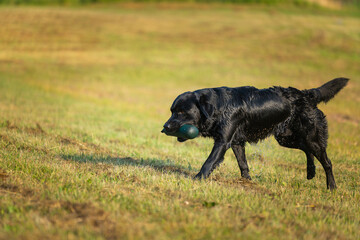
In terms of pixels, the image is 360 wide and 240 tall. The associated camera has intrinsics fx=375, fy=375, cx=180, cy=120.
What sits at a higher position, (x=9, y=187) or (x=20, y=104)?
(x=9, y=187)

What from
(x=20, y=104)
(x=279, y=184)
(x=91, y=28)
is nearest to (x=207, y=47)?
(x=91, y=28)

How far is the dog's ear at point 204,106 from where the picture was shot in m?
5.85

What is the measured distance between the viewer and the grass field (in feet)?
12.6

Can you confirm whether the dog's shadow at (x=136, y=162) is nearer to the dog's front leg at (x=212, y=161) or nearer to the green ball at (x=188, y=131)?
the dog's front leg at (x=212, y=161)

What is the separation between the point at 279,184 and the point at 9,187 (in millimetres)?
4163

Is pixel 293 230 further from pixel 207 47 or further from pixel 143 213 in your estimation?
pixel 207 47

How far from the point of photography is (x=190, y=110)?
5.92 metres

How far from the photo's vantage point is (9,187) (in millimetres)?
4621

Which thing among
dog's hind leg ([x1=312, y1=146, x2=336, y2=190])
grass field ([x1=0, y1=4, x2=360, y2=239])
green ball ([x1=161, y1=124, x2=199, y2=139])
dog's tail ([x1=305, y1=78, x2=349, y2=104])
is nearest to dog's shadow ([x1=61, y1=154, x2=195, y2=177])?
grass field ([x1=0, y1=4, x2=360, y2=239])

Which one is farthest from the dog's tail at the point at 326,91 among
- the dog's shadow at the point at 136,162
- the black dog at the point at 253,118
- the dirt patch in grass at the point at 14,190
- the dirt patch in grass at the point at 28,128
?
the dirt patch in grass at the point at 28,128

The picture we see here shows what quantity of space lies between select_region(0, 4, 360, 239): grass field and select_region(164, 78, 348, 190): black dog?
0.60m

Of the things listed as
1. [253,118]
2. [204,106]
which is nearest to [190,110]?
[204,106]

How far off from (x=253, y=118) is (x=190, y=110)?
3.78 feet

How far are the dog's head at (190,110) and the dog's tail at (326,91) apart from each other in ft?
6.85
